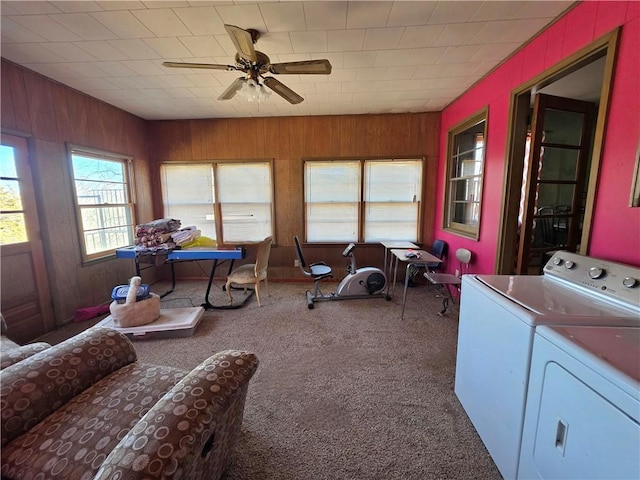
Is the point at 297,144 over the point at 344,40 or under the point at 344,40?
under

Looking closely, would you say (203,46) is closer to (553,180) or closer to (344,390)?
(344,390)

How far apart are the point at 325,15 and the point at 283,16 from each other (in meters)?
0.31

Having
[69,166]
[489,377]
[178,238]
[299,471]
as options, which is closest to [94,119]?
[69,166]

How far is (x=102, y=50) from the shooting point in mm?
2354

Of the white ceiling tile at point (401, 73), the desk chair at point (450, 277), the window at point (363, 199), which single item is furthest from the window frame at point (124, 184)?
the desk chair at point (450, 277)


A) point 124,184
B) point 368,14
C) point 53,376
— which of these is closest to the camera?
point 53,376

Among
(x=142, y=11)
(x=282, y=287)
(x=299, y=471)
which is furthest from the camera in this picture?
(x=282, y=287)

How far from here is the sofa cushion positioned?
3.09 ft

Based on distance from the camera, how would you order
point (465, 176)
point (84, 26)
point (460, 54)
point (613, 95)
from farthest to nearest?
1. point (465, 176)
2. point (460, 54)
3. point (84, 26)
4. point (613, 95)

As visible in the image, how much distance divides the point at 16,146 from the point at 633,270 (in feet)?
15.5

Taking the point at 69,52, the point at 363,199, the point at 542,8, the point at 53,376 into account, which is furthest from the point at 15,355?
the point at 363,199

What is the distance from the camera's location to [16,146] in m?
2.56

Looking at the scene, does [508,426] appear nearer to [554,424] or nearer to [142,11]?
[554,424]

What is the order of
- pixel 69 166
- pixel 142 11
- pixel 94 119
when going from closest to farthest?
1. pixel 142 11
2. pixel 69 166
3. pixel 94 119
